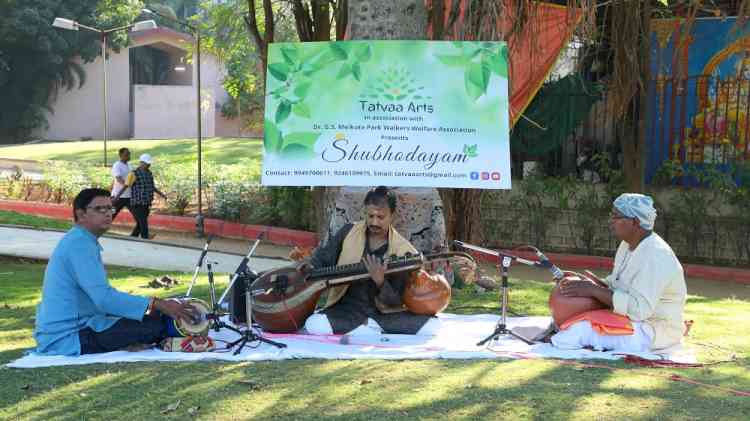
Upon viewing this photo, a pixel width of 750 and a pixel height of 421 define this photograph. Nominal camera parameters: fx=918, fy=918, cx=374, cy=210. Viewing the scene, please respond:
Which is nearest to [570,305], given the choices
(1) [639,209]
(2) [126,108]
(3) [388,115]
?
(1) [639,209]

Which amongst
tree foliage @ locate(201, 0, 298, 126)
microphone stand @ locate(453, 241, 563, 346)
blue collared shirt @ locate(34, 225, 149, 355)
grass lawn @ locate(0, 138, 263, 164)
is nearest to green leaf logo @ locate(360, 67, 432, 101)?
microphone stand @ locate(453, 241, 563, 346)

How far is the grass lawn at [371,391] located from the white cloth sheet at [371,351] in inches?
5.6

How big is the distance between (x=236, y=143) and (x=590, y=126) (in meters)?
22.2

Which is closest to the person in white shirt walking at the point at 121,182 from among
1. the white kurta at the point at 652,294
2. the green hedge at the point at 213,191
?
the green hedge at the point at 213,191

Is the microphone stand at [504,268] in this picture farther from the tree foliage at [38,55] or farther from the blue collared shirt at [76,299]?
the tree foliage at [38,55]

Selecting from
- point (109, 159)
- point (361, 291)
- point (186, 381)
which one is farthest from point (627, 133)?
point (109, 159)

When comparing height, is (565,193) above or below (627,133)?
below

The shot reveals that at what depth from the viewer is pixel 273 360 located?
5957 mm

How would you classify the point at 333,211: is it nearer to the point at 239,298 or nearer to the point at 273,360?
the point at 239,298

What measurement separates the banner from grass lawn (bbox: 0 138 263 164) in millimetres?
21407

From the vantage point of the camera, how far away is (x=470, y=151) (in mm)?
7289

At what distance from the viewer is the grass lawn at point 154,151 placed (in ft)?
100

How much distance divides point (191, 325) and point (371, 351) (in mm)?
1219

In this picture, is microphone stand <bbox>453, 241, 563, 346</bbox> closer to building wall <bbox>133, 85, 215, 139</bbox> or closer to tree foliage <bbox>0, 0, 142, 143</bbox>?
tree foliage <bbox>0, 0, 142, 143</bbox>
